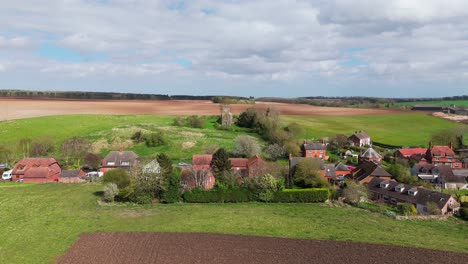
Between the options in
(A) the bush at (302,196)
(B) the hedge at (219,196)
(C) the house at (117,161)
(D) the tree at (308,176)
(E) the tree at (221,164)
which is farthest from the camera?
(C) the house at (117,161)

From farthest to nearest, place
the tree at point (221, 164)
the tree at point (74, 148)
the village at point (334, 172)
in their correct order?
the tree at point (74, 148) → the tree at point (221, 164) → the village at point (334, 172)

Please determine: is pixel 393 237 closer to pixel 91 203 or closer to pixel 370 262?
pixel 370 262

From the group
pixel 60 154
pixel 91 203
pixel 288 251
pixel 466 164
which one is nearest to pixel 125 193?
pixel 91 203

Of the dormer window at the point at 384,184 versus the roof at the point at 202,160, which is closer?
the dormer window at the point at 384,184

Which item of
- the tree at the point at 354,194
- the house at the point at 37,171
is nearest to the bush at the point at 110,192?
the house at the point at 37,171

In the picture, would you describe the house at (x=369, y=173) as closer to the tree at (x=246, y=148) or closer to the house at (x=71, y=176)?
the tree at (x=246, y=148)
